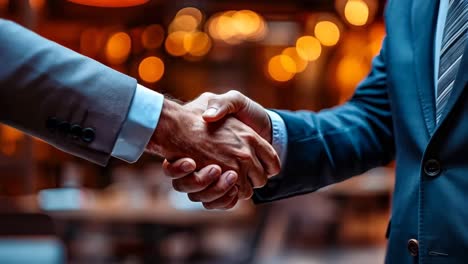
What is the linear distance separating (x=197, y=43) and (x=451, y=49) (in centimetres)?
783

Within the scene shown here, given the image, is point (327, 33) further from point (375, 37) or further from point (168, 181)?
point (168, 181)

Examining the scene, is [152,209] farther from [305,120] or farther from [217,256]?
[305,120]

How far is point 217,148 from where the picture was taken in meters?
2.12

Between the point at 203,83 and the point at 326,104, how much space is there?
1.81m

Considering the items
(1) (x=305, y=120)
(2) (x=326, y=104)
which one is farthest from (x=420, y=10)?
(2) (x=326, y=104)

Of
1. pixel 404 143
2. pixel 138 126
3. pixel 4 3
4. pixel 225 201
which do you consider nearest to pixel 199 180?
pixel 225 201

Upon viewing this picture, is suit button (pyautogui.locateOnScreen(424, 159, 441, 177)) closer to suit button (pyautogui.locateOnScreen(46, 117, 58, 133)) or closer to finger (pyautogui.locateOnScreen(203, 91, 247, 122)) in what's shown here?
finger (pyautogui.locateOnScreen(203, 91, 247, 122))

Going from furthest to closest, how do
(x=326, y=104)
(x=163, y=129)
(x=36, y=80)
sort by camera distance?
(x=326, y=104)
(x=163, y=129)
(x=36, y=80)

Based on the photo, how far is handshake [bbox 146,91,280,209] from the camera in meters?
2.03

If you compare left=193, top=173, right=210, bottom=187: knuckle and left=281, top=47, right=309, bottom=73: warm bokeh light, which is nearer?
left=193, top=173, right=210, bottom=187: knuckle

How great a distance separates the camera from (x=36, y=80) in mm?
1837

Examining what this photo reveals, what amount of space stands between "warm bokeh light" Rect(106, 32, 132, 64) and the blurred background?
0.7 inches

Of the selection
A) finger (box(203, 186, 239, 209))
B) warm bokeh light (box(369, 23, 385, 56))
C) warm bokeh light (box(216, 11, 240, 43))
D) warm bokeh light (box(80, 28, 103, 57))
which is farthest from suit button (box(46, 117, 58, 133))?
warm bokeh light (box(369, 23, 385, 56))

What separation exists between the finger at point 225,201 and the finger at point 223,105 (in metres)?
0.21
